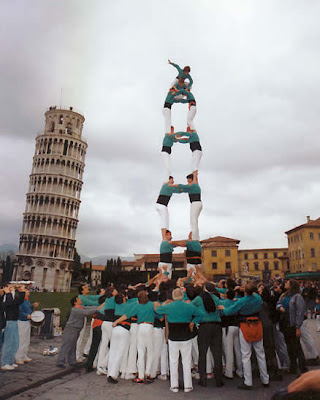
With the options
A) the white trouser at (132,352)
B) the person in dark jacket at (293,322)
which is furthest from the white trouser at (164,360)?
the person in dark jacket at (293,322)

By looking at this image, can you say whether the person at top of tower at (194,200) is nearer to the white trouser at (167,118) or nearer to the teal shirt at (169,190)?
the teal shirt at (169,190)

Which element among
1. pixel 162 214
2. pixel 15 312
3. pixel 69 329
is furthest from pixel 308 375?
pixel 162 214

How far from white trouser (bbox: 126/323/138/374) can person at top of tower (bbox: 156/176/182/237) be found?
657 cm

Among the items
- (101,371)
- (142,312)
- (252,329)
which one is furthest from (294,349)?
(101,371)

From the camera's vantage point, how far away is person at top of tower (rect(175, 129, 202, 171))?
13.9 metres

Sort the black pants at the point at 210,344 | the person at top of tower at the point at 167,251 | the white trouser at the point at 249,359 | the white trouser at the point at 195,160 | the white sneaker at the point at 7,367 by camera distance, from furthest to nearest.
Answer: the white trouser at the point at 195,160, the person at top of tower at the point at 167,251, the white sneaker at the point at 7,367, the black pants at the point at 210,344, the white trouser at the point at 249,359

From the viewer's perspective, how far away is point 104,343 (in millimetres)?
6887

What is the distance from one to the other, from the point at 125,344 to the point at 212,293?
209 cm

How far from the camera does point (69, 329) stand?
292 inches

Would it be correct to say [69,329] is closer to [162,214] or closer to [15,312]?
[15,312]

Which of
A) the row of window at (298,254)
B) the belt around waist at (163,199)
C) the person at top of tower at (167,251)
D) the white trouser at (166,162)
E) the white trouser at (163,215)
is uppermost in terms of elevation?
the row of window at (298,254)

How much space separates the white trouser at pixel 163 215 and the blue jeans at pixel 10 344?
23.3 ft

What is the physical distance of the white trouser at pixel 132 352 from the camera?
6504mm

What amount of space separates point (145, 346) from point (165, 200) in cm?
762
